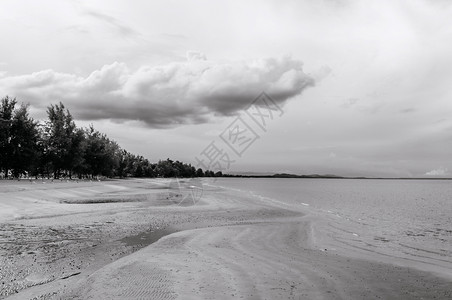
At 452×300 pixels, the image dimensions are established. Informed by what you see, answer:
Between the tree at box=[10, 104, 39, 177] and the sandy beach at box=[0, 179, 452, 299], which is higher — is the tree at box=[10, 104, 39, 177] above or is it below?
above

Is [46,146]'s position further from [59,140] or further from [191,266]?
[191,266]

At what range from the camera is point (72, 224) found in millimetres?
17156

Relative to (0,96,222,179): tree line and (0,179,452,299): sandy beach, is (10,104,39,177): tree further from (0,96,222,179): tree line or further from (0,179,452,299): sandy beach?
(0,179,452,299): sandy beach

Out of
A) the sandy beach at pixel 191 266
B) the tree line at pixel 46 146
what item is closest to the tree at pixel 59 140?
the tree line at pixel 46 146

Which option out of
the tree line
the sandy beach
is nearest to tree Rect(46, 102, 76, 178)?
the tree line

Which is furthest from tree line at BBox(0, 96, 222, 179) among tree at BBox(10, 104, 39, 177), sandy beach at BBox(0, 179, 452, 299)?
sandy beach at BBox(0, 179, 452, 299)

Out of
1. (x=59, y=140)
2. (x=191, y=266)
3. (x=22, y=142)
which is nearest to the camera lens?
(x=191, y=266)

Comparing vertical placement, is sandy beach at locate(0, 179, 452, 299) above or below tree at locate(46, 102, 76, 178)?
below

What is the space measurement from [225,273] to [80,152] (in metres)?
79.1

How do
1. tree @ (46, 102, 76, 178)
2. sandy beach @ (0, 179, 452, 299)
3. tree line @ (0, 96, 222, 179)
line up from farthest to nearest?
tree @ (46, 102, 76, 178)
tree line @ (0, 96, 222, 179)
sandy beach @ (0, 179, 452, 299)

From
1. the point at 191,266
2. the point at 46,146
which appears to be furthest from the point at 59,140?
the point at 191,266

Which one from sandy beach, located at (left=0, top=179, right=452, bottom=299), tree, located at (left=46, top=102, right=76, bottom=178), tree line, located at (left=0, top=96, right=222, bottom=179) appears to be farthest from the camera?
tree, located at (left=46, top=102, right=76, bottom=178)

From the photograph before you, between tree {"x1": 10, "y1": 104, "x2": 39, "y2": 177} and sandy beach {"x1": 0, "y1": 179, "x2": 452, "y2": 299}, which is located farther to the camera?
tree {"x1": 10, "y1": 104, "x2": 39, "y2": 177}

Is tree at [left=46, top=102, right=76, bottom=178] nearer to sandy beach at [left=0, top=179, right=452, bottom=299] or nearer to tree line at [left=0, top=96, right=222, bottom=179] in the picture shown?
tree line at [left=0, top=96, right=222, bottom=179]
